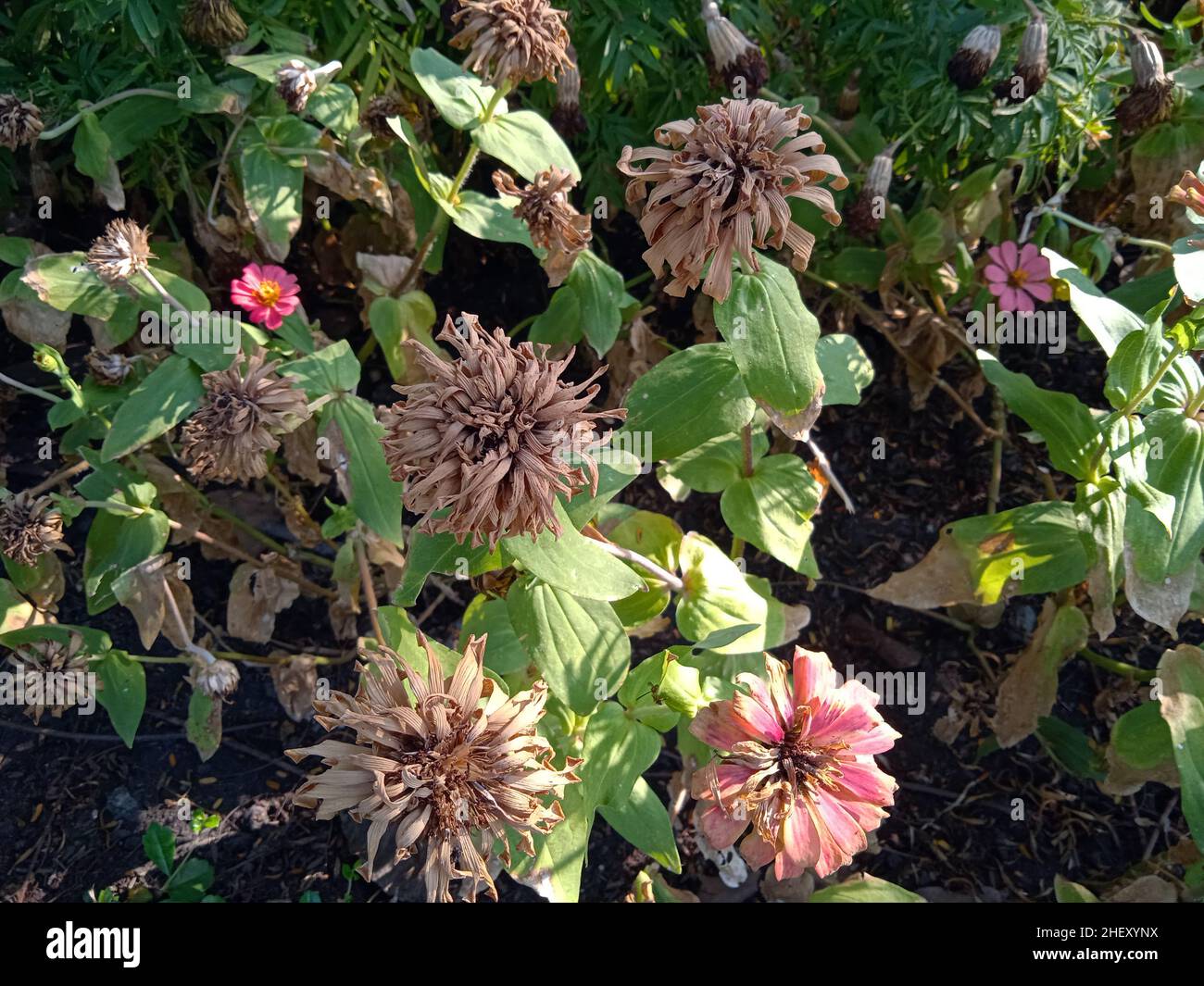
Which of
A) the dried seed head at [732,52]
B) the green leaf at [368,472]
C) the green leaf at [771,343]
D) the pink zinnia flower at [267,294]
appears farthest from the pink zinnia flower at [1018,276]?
the pink zinnia flower at [267,294]

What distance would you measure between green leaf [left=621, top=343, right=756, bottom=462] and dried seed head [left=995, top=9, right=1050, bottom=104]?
102 cm

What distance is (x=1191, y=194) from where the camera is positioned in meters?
1.34

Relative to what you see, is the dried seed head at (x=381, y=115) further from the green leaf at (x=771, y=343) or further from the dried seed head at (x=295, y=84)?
the green leaf at (x=771, y=343)

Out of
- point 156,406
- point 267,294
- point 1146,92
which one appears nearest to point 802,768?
point 156,406

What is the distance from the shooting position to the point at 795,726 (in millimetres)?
1298

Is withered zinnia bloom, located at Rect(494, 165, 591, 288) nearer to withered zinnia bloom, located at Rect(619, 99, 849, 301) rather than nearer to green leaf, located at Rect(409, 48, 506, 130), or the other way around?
green leaf, located at Rect(409, 48, 506, 130)

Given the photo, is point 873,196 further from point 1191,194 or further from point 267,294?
point 267,294

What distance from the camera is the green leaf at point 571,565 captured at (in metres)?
1.25

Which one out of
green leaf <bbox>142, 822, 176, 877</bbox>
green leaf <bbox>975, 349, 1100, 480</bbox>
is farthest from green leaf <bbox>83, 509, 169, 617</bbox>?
green leaf <bbox>975, 349, 1100, 480</bbox>

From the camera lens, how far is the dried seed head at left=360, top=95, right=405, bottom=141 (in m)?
2.00

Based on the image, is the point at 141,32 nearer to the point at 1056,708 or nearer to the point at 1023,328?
the point at 1023,328

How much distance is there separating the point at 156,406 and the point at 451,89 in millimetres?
854

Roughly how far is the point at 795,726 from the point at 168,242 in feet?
6.58

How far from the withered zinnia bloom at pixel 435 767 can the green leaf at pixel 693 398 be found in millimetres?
536
